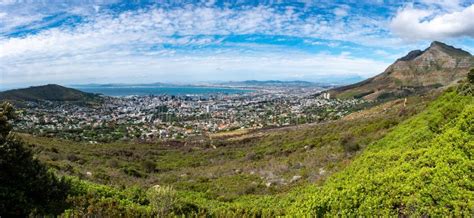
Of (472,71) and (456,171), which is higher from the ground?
(472,71)

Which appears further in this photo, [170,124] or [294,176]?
[170,124]

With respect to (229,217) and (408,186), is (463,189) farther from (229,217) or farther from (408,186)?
(229,217)

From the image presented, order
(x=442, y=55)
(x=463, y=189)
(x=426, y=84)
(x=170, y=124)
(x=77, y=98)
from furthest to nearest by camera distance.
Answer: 1. (x=442, y=55)
2. (x=77, y=98)
3. (x=426, y=84)
4. (x=170, y=124)
5. (x=463, y=189)

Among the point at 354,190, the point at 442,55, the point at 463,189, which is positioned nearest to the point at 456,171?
the point at 463,189

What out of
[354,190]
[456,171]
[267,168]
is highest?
[456,171]

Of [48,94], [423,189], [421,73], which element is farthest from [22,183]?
[421,73]

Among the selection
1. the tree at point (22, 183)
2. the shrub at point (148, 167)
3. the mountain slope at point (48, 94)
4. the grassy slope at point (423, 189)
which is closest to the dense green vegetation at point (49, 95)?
the mountain slope at point (48, 94)

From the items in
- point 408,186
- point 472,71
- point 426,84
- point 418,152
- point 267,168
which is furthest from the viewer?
point 426,84

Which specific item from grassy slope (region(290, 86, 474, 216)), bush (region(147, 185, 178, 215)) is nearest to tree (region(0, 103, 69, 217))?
bush (region(147, 185, 178, 215))
